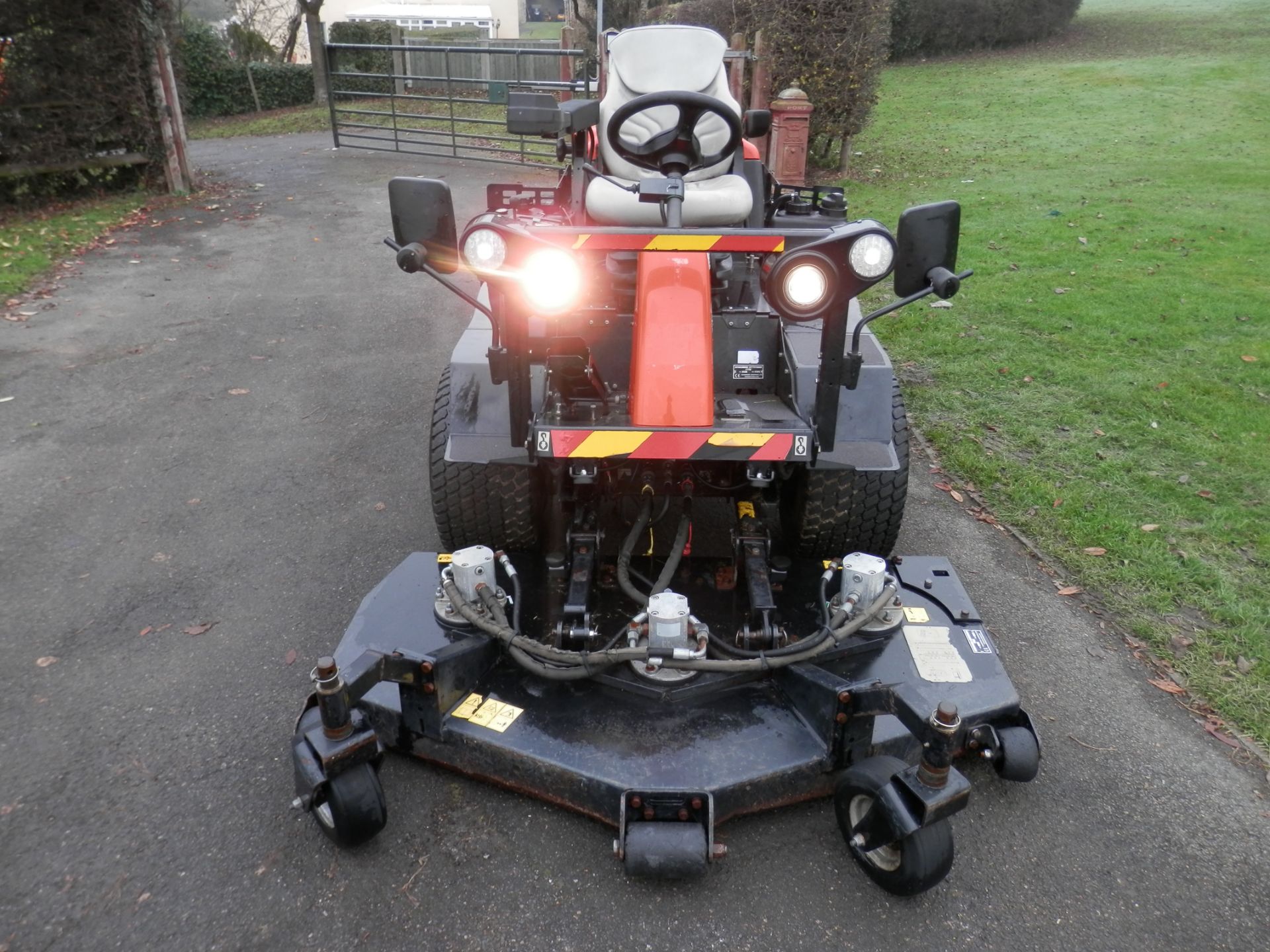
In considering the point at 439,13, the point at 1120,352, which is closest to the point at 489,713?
the point at 1120,352

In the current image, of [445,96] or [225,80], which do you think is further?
[225,80]

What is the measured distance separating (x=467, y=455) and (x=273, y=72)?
21570 mm

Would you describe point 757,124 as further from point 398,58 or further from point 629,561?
point 398,58

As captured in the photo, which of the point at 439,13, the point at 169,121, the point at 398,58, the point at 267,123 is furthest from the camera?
the point at 439,13

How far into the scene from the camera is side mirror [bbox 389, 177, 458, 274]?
271 centimetres

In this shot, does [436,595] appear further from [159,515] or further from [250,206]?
[250,206]

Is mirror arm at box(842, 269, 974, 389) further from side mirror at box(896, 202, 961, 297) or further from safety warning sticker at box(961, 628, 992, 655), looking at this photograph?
safety warning sticker at box(961, 628, 992, 655)

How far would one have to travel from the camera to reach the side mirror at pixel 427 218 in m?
2.71

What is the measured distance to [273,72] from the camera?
21.2 metres

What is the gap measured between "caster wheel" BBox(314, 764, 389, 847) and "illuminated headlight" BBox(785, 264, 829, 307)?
1795mm

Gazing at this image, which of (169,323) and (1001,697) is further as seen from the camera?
(169,323)

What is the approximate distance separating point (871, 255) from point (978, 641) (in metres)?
1.31

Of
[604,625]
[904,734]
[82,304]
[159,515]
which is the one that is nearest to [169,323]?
[82,304]

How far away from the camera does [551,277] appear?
2705 millimetres
